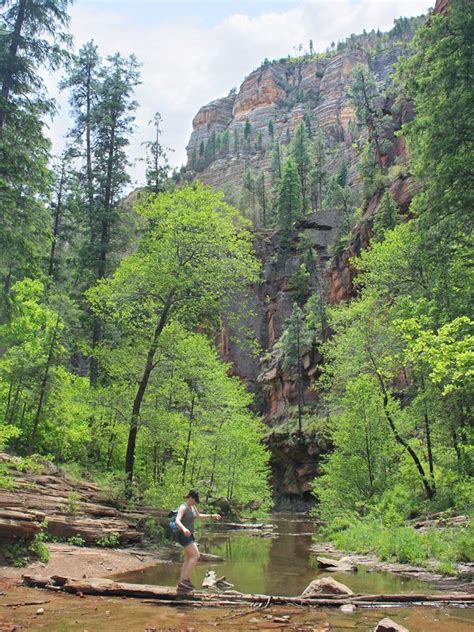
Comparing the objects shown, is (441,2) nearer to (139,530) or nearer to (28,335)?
(28,335)

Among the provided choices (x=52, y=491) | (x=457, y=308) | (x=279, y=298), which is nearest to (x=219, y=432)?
(x=52, y=491)

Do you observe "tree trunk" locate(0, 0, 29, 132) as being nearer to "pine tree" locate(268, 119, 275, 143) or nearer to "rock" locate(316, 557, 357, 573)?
"rock" locate(316, 557, 357, 573)

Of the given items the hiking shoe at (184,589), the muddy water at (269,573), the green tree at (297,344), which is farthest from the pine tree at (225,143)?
the hiking shoe at (184,589)

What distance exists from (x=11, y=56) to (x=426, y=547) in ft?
68.1


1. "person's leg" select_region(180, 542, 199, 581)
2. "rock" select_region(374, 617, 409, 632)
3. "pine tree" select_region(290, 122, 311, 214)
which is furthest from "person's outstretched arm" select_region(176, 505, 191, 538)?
"pine tree" select_region(290, 122, 311, 214)

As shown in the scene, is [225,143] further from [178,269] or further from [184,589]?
[184,589]

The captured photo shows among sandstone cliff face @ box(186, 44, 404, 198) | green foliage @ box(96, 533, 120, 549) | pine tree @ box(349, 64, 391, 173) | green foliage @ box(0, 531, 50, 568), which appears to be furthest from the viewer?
sandstone cliff face @ box(186, 44, 404, 198)

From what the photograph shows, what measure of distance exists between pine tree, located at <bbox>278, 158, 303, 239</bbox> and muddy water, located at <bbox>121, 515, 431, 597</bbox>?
68.5m

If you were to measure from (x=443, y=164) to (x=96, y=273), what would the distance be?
19.9 meters

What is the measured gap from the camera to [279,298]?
263 ft

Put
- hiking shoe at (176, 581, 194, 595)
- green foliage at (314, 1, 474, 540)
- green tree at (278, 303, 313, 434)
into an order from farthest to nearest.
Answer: green tree at (278, 303, 313, 434), green foliage at (314, 1, 474, 540), hiking shoe at (176, 581, 194, 595)

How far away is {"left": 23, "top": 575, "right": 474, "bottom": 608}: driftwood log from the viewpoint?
824 cm

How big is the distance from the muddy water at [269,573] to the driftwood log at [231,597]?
4.95 feet

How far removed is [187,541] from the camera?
9.25 meters
